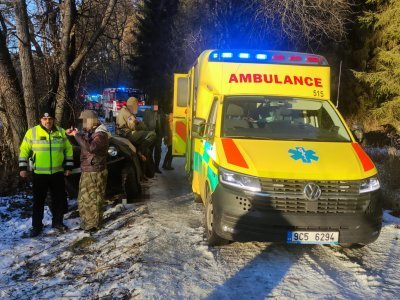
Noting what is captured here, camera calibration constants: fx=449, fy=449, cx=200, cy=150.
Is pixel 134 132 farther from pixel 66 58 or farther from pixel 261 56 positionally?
pixel 261 56

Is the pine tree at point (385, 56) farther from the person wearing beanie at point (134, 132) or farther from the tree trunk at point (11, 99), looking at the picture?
the tree trunk at point (11, 99)

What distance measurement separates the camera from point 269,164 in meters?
5.07

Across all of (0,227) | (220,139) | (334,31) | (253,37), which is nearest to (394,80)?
(334,31)

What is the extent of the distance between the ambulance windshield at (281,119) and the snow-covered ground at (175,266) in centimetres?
146

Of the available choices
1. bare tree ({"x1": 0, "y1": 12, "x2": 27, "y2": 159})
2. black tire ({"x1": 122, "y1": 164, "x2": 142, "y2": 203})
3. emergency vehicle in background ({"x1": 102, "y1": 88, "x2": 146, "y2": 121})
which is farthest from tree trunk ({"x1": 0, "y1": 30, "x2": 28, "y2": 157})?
emergency vehicle in background ({"x1": 102, "y1": 88, "x2": 146, "y2": 121})

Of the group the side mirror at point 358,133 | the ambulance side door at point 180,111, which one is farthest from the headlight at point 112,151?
the side mirror at point 358,133

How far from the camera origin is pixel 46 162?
654 centimetres

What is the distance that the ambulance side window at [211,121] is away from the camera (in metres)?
6.17

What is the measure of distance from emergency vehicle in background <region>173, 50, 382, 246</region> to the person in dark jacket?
54.4 inches

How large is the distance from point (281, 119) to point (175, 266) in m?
2.54

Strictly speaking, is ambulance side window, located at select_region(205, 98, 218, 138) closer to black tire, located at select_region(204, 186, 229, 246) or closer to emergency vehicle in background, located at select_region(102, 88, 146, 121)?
black tire, located at select_region(204, 186, 229, 246)

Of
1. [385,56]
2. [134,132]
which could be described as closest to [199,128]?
[134,132]

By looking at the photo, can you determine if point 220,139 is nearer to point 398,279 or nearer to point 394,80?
point 398,279

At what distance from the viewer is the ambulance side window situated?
243 inches
